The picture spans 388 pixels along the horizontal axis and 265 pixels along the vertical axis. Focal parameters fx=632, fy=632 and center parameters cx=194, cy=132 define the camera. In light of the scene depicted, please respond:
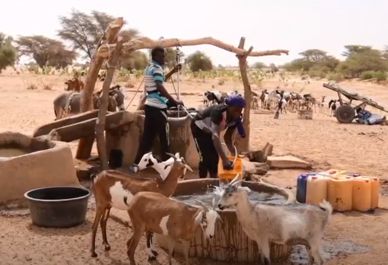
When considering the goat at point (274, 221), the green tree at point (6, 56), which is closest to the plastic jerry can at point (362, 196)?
the goat at point (274, 221)

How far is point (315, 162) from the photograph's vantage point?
11750 mm

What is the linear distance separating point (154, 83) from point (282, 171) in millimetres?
3235

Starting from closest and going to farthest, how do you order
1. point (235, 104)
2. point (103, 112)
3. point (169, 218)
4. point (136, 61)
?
point (169, 218), point (235, 104), point (103, 112), point (136, 61)

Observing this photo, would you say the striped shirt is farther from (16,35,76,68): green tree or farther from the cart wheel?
(16,35,76,68): green tree

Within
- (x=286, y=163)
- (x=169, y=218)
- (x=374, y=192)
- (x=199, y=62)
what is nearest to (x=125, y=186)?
(x=169, y=218)

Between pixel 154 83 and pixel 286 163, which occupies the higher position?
pixel 154 83

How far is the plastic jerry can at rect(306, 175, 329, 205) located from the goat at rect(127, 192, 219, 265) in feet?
9.11

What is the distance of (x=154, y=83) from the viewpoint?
8.36 metres

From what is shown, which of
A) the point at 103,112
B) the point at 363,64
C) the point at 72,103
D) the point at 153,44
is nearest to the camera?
the point at 103,112

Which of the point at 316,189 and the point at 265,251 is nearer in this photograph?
the point at 265,251

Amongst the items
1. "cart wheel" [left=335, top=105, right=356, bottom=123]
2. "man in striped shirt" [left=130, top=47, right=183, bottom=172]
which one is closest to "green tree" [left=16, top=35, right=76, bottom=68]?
"cart wheel" [left=335, top=105, right=356, bottom=123]

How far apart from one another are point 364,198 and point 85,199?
3.46m

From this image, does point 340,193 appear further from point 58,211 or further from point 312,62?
point 312,62

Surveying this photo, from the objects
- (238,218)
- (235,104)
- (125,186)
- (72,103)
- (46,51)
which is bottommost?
(238,218)
